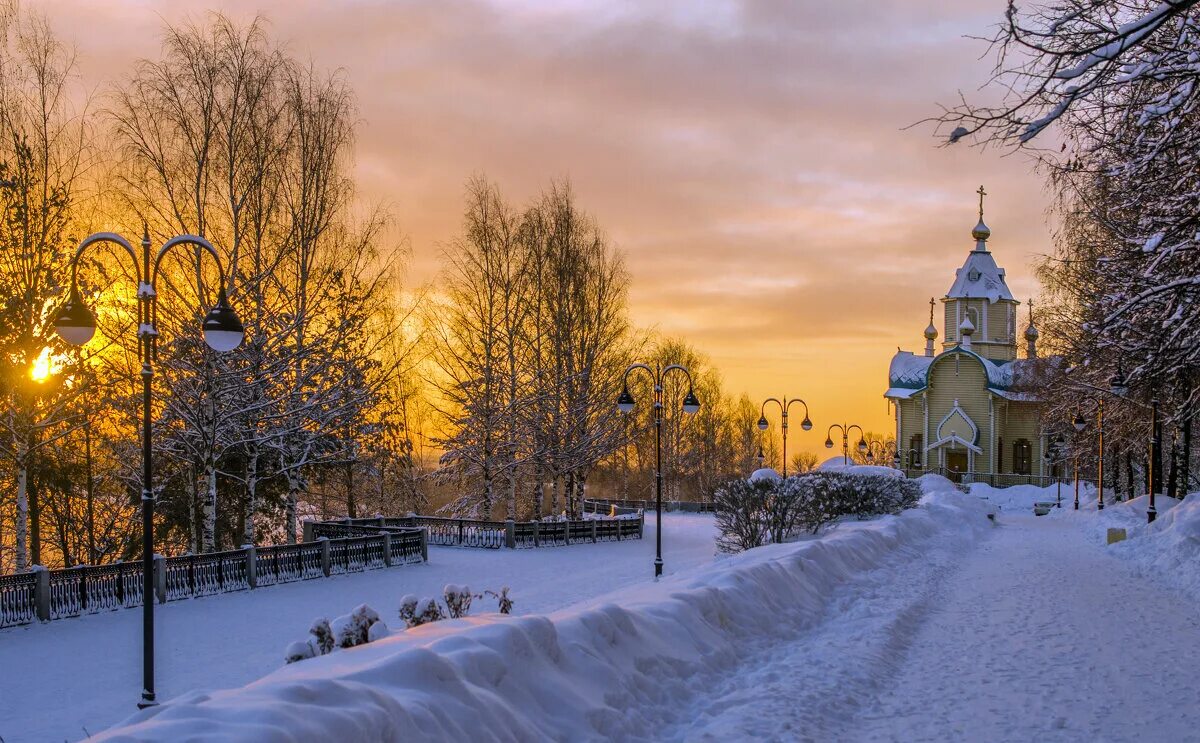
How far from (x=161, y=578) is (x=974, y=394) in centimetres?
5534

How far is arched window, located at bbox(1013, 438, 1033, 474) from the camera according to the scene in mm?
63375

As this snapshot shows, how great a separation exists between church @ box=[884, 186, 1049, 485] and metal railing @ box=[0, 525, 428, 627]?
4531 cm

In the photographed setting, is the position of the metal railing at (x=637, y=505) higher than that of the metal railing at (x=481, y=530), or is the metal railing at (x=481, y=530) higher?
the metal railing at (x=481, y=530)

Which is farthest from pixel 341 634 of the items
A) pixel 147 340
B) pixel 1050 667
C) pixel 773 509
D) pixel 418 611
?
pixel 773 509

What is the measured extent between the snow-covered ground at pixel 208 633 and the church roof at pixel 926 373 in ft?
129

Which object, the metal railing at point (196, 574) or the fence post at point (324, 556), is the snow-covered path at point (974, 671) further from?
the fence post at point (324, 556)

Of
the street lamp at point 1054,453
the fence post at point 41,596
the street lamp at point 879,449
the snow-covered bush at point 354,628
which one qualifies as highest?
the snow-covered bush at point 354,628

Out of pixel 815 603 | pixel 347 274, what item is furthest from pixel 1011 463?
pixel 815 603

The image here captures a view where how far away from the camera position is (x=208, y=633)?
55.8ft

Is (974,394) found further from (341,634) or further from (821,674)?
(341,634)

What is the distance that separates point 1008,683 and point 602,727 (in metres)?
4.63

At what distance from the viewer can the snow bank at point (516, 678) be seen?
17.0ft

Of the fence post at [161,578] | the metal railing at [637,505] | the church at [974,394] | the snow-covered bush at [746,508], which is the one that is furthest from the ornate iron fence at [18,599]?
the church at [974,394]

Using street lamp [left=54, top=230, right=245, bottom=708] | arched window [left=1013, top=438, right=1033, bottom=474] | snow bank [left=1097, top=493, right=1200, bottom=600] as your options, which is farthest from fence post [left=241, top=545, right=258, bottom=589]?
Result: arched window [left=1013, top=438, right=1033, bottom=474]
